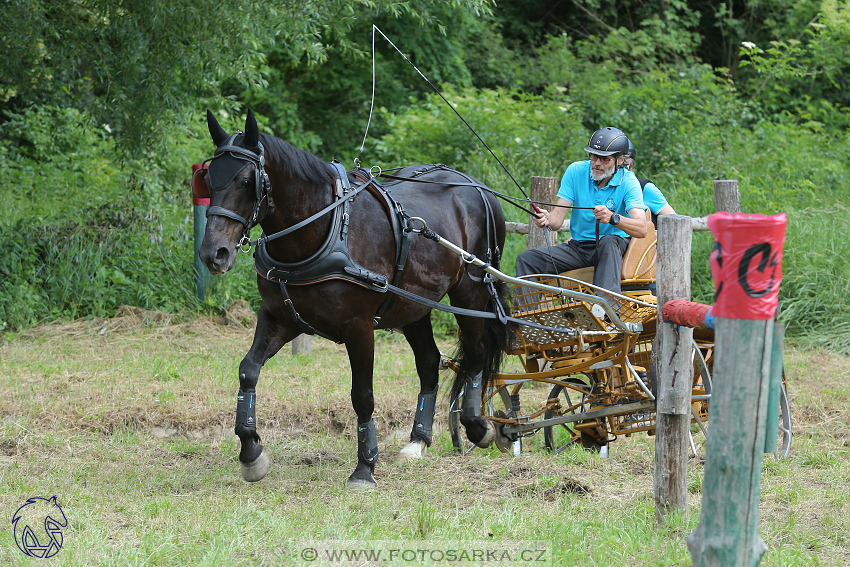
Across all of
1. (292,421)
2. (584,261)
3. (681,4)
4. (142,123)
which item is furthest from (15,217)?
(681,4)

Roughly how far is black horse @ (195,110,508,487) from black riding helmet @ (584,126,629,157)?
95cm

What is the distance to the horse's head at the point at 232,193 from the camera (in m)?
3.81

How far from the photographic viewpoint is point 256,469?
4414 millimetres

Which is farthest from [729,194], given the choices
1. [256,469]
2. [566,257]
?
[256,469]

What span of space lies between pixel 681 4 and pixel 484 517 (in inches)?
550

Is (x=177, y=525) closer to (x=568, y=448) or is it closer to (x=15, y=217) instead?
(x=568, y=448)

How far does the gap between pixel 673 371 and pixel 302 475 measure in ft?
6.95

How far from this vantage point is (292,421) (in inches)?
232

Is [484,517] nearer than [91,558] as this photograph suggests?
No

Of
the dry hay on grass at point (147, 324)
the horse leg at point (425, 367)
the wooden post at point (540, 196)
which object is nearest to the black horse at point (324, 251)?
the horse leg at point (425, 367)

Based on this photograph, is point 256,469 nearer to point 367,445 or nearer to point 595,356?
point 367,445

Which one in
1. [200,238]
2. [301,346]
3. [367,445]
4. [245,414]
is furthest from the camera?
[200,238]

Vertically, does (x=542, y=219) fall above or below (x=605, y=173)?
below

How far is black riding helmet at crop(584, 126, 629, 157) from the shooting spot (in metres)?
5.14
